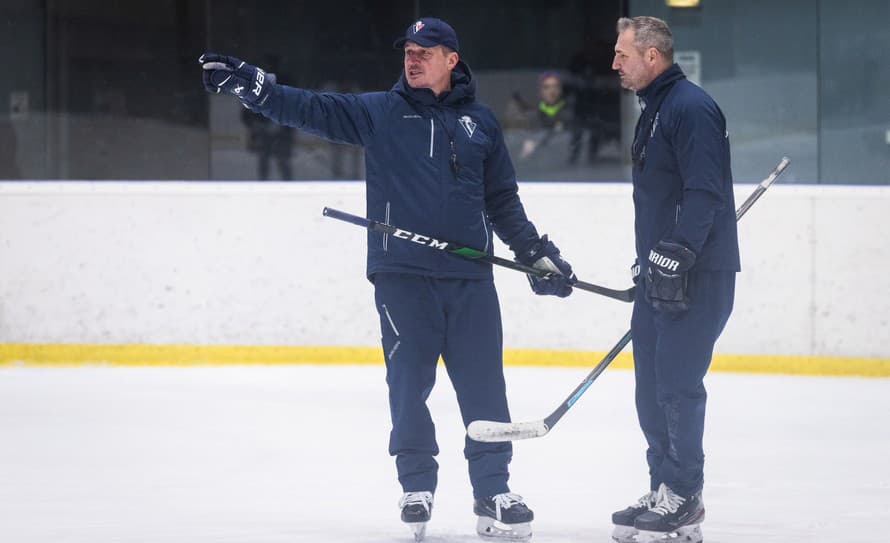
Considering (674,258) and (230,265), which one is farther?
(230,265)

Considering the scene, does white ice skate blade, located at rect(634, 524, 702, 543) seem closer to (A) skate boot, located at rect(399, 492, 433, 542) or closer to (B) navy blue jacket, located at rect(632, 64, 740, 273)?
(A) skate boot, located at rect(399, 492, 433, 542)

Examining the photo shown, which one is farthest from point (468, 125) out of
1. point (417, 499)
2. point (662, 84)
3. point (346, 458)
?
point (346, 458)

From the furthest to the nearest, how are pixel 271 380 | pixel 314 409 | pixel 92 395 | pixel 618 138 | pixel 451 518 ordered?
1. pixel 618 138
2. pixel 271 380
3. pixel 92 395
4. pixel 314 409
5. pixel 451 518

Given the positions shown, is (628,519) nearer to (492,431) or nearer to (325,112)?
(492,431)

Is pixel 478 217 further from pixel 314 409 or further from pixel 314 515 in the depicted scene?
pixel 314 409

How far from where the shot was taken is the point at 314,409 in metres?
5.71

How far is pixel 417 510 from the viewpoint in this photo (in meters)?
3.50

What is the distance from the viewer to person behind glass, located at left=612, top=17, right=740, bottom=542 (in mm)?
3357

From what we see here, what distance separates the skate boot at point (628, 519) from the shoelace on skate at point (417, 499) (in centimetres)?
45

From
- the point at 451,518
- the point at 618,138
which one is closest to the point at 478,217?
the point at 451,518

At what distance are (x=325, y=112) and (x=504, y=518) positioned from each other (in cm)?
105

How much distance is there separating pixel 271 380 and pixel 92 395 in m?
0.79

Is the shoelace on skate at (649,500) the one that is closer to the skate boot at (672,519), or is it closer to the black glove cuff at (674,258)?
the skate boot at (672,519)

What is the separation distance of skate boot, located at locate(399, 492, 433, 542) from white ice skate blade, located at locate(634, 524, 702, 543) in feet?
1.67
